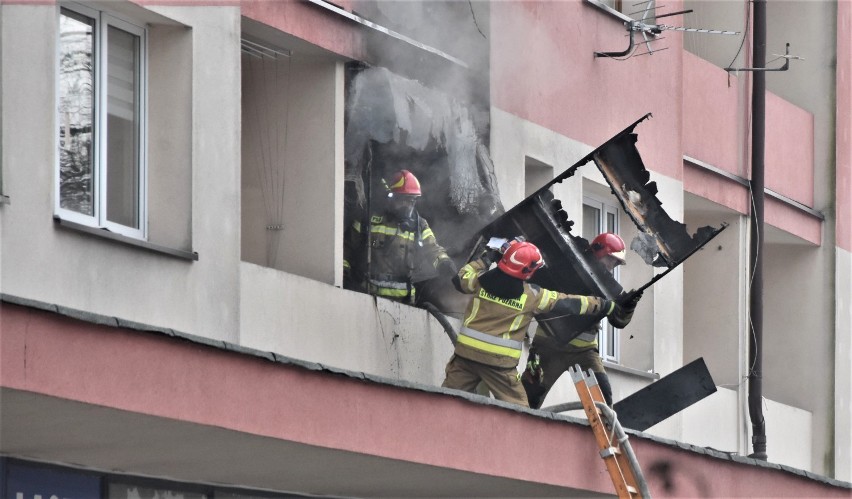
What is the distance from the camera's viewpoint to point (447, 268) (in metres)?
13.9

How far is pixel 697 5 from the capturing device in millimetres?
20547

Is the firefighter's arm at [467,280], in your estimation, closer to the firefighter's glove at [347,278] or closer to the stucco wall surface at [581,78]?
the firefighter's glove at [347,278]

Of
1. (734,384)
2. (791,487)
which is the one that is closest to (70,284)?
(791,487)

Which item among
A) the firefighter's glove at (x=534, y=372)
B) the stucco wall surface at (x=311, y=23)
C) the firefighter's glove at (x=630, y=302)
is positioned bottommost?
the firefighter's glove at (x=534, y=372)

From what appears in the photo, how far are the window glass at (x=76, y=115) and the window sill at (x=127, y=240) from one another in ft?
0.88

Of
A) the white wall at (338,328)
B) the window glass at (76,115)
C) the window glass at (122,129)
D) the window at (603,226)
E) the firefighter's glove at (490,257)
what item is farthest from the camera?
the window at (603,226)

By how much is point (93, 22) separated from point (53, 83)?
1.11 metres

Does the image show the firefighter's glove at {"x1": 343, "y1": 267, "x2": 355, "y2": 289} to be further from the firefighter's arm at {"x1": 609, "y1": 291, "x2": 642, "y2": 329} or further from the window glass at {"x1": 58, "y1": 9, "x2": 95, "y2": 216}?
the window glass at {"x1": 58, "y1": 9, "x2": 95, "y2": 216}

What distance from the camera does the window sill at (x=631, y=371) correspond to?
16.9 meters

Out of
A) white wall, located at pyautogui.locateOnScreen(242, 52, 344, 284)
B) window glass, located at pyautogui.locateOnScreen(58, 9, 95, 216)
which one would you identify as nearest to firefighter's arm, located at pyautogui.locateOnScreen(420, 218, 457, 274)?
white wall, located at pyautogui.locateOnScreen(242, 52, 344, 284)

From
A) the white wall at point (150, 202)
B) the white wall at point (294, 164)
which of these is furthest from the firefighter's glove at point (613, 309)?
the white wall at point (150, 202)

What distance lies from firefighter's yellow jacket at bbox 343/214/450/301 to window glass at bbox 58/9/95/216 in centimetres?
320

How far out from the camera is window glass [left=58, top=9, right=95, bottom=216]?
10984 mm

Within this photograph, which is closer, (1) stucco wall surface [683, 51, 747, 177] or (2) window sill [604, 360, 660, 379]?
(2) window sill [604, 360, 660, 379]
